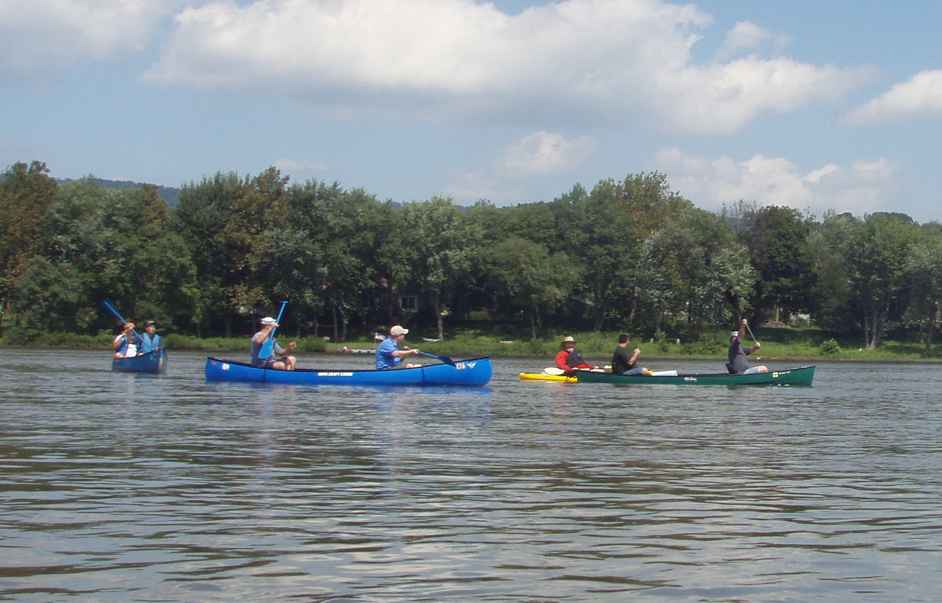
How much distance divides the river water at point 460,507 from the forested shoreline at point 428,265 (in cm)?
5771

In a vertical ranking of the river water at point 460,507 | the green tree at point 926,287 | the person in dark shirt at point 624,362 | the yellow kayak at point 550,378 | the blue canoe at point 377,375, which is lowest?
the river water at point 460,507

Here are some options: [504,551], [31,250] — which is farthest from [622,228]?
[504,551]

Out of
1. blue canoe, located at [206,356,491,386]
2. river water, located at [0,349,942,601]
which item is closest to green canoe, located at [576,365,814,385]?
blue canoe, located at [206,356,491,386]

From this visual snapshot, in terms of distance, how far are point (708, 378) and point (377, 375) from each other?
9991 millimetres

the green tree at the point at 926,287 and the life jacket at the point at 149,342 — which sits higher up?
the green tree at the point at 926,287

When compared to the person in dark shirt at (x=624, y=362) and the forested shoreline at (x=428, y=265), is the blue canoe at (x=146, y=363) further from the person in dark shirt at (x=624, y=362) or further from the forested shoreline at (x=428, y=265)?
the forested shoreline at (x=428, y=265)

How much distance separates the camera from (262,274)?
8550cm

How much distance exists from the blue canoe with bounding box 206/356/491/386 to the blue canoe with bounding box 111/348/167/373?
20.5 feet

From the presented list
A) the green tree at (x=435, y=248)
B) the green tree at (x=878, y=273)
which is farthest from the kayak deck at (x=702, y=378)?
the green tree at (x=878, y=273)

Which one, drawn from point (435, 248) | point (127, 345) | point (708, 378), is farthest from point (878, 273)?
point (127, 345)

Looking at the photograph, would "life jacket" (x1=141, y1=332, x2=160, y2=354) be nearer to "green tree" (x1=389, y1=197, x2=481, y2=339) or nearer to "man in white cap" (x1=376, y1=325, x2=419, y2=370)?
"man in white cap" (x1=376, y1=325, x2=419, y2=370)

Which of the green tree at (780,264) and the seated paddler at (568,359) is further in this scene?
the green tree at (780,264)

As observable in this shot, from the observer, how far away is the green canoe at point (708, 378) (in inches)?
1407

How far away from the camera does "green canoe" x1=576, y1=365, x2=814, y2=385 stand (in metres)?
35.8
